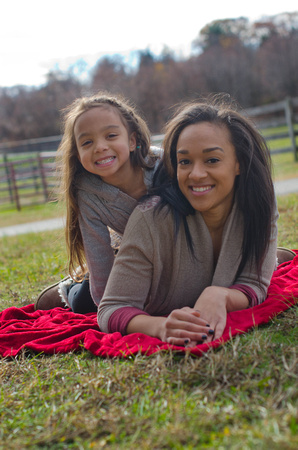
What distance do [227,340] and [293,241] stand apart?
2.72m


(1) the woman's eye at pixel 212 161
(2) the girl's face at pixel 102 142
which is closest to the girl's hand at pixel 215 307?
(1) the woman's eye at pixel 212 161

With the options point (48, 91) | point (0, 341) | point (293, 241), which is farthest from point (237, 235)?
point (48, 91)

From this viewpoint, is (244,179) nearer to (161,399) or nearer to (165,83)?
(161,399)

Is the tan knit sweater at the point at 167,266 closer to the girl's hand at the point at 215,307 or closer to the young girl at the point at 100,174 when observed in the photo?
the girl's hand at the point at 215,307

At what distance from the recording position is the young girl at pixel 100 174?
3.03 m

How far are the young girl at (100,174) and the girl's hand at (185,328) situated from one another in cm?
72

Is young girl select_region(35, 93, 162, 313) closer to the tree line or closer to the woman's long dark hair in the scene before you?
the woman's long dark hair

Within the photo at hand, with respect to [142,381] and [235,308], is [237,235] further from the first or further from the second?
[142,381]

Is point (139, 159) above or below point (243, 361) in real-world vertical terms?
above

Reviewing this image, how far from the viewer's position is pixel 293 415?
5.26 ft

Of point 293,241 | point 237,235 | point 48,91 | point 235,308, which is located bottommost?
point 293,241

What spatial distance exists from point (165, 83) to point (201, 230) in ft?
145

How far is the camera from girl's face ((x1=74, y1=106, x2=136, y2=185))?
3.00m

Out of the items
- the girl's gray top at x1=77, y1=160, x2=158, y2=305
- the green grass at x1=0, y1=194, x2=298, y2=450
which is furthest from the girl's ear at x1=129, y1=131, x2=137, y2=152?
the green grass at x1=0, y1=194, x2=298, y2=450
